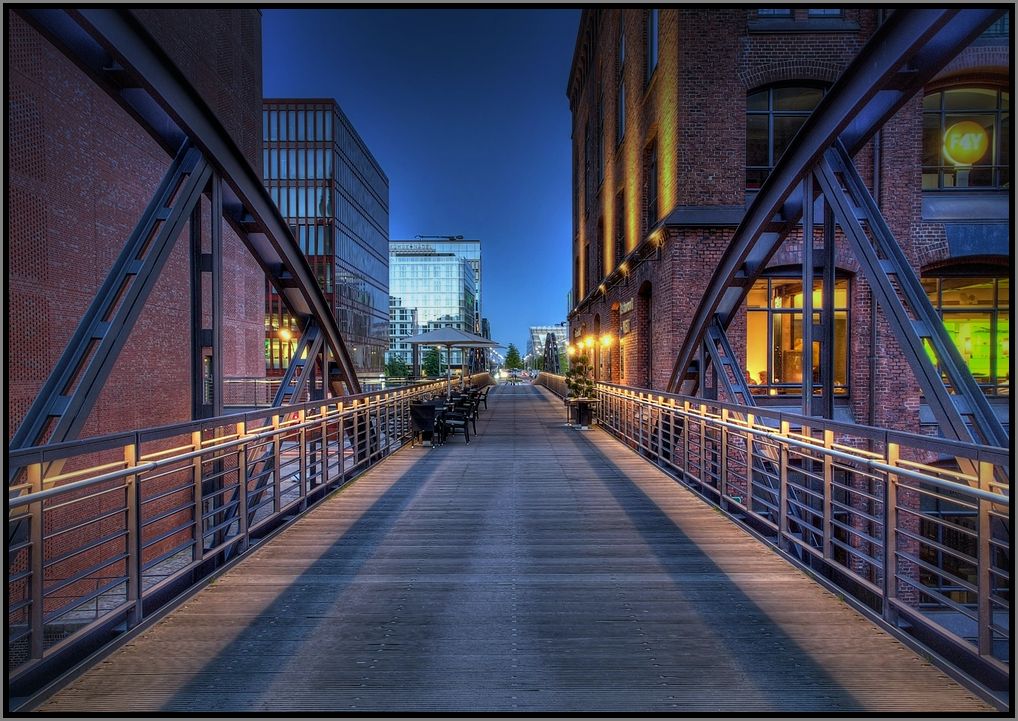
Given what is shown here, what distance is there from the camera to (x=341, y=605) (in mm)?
3596

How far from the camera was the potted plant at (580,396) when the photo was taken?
46.1 ft

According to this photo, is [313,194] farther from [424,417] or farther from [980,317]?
[980,317]

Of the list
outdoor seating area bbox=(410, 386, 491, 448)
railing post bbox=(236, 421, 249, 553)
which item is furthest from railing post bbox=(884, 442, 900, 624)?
outdoor seating area bbox=(410, 386, 491, 448)

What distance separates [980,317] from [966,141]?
400 cm

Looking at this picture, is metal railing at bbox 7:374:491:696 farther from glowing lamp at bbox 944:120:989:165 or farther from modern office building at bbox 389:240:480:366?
modern office building at bbox 389:240:480:366

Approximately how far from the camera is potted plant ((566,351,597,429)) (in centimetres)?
1405

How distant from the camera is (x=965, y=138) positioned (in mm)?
11711

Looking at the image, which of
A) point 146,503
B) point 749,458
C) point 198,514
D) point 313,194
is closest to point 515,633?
point 198,514

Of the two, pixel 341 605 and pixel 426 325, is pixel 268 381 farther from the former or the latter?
pixel 426 325

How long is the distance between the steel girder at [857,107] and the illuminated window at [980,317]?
25.7 feet

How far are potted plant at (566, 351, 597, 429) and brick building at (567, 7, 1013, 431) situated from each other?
2.41 m

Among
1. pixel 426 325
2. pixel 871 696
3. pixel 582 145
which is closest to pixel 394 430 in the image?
Answer: pixel 871 696

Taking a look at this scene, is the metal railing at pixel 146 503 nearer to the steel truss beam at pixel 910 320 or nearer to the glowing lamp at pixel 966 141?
the steel truss beam at pixel 910 320

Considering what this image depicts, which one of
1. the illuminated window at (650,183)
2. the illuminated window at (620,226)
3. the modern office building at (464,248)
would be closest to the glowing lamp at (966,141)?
the illuminated window at (650,183)
